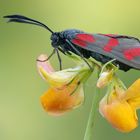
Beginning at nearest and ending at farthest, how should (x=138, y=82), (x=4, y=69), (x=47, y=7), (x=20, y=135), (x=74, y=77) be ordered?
(x=138, y=82)
(x=74, y=77)
(x=20, y=135)
(x=4, y=69)
(x=47, y=7)

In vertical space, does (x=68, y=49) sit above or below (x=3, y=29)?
above

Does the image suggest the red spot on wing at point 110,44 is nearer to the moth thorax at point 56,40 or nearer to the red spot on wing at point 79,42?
the red spot on wing at point 79,42

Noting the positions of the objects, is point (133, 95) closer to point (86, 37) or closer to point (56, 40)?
point (86, 37)

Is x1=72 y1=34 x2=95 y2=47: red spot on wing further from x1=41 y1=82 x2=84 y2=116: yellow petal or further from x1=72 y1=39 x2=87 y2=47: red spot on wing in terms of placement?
x1=41 y1=82 x2=84 y2=116: yellow petal

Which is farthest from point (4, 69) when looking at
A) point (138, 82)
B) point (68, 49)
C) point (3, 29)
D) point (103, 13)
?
point (138, 82)

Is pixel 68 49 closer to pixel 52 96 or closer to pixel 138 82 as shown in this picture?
pixel 52 96

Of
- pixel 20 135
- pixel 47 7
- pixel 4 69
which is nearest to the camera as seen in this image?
pixel 20 135
